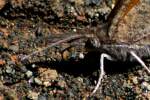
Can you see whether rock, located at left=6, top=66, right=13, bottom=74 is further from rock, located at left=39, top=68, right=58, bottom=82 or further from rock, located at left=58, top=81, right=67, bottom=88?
rock, located at left=58, top=81, right=67, bottom=88

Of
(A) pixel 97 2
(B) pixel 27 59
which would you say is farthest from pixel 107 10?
(B) pixel 27 59

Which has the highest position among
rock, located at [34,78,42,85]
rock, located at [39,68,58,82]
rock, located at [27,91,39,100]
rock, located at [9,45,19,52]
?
rock, located at [9,45,19,52]

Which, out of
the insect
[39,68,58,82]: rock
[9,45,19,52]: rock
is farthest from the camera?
[9,45,19,52]: rock

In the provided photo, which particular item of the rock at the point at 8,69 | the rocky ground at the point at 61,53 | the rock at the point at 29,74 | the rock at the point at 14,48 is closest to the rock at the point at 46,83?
the rocky ground at the point at 61,53

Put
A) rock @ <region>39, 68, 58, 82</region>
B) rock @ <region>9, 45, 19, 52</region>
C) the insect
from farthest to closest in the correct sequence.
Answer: rock @ <region>9, 45, 19, 52</region> < rock @ <region>39, 68, 58, 82</region> < the insect

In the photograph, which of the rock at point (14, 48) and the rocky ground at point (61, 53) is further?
the rock at point (14, 48)

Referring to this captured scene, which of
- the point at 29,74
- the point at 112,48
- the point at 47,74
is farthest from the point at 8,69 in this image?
the point at 112,48

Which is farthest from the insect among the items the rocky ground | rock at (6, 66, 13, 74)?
rock at (6, 66, 13, 74)

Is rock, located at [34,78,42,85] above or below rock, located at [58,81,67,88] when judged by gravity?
above

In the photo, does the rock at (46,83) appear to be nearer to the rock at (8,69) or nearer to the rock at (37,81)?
the rock at (37,81)
